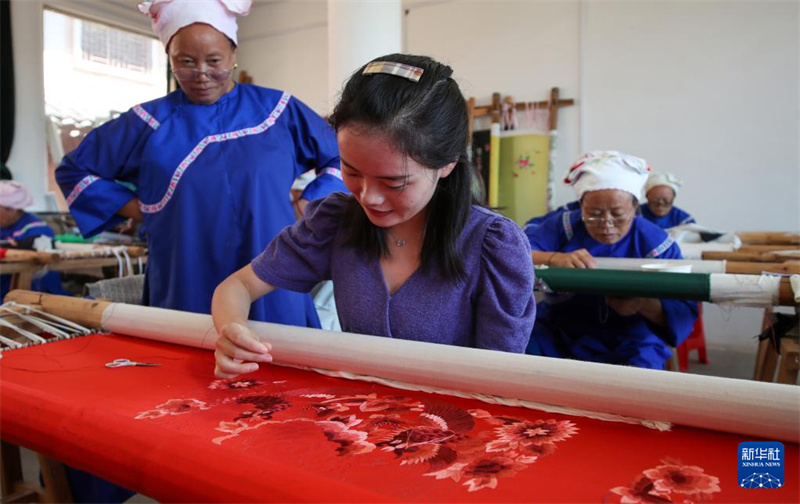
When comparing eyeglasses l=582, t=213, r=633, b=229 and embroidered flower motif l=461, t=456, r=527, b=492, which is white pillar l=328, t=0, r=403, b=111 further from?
embroidered flower motif l=461, t=456, r=527, b=492

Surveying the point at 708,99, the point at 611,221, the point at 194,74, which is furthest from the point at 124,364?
the point at 708,99

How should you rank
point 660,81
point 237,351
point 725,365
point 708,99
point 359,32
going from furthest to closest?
point 660,81
point 708,99
point 725,365
point 359,32
point 237,351

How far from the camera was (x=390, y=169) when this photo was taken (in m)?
0.91

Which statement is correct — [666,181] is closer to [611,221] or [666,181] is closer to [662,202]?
[662,202]

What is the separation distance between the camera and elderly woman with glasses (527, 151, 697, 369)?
1.87m

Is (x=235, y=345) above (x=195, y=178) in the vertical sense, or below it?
below

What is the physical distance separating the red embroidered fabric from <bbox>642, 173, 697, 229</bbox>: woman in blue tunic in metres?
4.09

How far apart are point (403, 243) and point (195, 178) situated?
2.29 feet

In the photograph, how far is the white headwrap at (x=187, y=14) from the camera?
145 centimetres

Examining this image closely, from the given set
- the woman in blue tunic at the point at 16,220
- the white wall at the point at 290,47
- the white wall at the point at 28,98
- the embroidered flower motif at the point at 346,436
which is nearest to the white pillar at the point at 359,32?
the embroidered flower motif at the point at 346,436

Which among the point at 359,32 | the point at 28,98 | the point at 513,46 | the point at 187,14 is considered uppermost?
the point at 513,46

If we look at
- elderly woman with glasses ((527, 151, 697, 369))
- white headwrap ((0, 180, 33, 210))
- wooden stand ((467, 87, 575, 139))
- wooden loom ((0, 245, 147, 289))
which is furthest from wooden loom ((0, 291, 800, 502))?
wooden stand ((467, 87, 575, 139))

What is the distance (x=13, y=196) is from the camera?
14.0 ft

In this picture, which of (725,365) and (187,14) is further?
(725,365)
